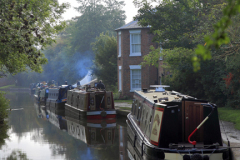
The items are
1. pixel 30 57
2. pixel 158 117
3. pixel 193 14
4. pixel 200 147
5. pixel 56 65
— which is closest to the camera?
pixel 200 147

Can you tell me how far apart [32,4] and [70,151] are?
6.19m

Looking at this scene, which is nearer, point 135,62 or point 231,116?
point 231,116

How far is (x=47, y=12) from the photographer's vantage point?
14039 mm

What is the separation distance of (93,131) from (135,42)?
12595 millimetres

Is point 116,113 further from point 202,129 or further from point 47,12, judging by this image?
point 202,129

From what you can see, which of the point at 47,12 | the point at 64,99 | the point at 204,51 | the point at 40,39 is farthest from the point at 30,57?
the point at 64,99

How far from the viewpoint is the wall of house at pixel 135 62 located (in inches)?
1036

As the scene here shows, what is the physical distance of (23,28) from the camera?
484 inches

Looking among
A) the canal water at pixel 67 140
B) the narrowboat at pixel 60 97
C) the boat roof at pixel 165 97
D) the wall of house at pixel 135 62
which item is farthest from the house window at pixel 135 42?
the boat roof at pixel 165 97

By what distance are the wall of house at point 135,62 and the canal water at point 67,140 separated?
25.5 feet

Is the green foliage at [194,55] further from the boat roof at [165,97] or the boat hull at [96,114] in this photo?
the boat roof at [165,97]

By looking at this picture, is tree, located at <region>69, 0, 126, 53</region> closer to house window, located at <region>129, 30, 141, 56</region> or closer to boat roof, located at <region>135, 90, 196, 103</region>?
house window, located at <region>129, 30, 141, 56</region>

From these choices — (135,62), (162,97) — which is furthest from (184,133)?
(135,62)

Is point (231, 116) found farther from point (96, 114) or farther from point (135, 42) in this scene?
point (135, 42)
